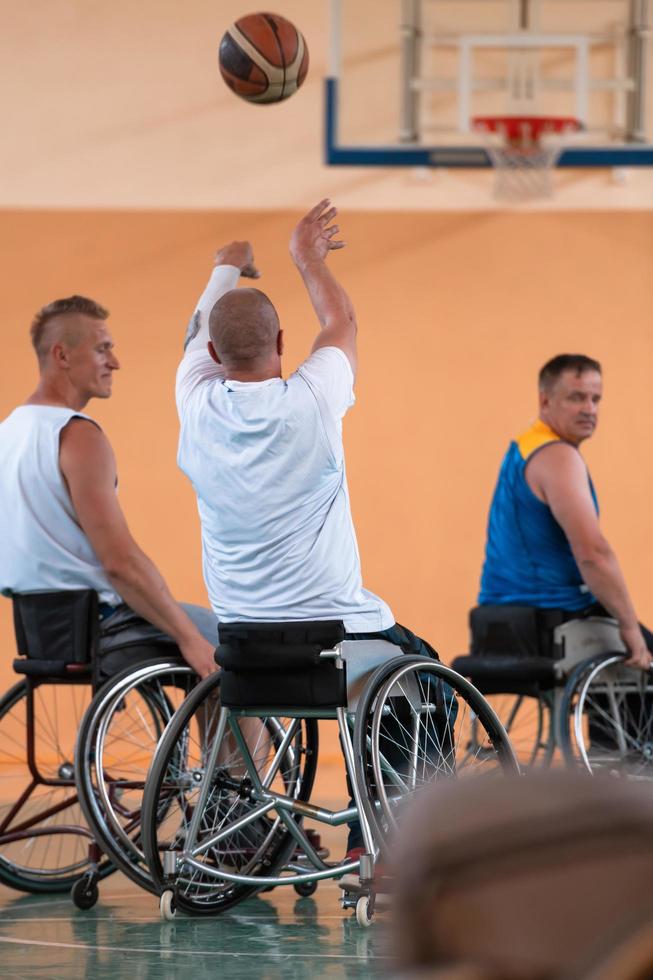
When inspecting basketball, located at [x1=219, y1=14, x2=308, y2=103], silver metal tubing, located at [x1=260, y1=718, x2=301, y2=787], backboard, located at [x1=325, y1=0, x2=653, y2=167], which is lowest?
silver metal tubing, located at [x1=260, y1=718, x2=301, y2=787]

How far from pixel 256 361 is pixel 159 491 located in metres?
3.08

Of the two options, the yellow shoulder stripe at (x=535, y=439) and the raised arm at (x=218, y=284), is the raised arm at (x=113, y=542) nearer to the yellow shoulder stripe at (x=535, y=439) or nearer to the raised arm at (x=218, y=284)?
the raised arm at (x=218, y=284)

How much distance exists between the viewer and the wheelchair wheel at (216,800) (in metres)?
2.67

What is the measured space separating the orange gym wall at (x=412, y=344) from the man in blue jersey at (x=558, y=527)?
1702mm

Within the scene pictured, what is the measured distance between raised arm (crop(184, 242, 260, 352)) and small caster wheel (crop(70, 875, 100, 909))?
117cm

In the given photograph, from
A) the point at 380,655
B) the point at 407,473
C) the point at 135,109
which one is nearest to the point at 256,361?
the point at 380,655

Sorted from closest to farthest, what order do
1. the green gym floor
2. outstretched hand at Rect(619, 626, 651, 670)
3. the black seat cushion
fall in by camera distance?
the green gym floor → the black seat cushion → outstretched hand at Rect(619, 626, 651, 670)

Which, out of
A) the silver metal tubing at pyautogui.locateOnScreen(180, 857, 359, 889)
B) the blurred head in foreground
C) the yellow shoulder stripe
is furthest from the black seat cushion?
the blurred head in foreground

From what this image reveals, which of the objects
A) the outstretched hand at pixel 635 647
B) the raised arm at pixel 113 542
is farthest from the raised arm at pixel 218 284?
the outstretched hand at pixel 635 647

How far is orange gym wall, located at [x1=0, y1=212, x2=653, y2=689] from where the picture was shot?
18.5 ft

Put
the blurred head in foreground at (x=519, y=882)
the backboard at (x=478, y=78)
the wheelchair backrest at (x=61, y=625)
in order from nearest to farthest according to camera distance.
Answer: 1. the blurred head in foreground at (x=519, y=882)
2. the wheelchair backrest at (x=61, y=625)
3. the backboard at (x=478, y=78)

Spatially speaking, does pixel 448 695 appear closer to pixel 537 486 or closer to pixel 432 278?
pixel 537 486

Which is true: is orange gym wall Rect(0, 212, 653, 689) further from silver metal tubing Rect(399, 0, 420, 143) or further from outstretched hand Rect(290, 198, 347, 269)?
outstretched hand Rect(290, 198, 347, 269)

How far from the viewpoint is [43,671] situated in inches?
122
